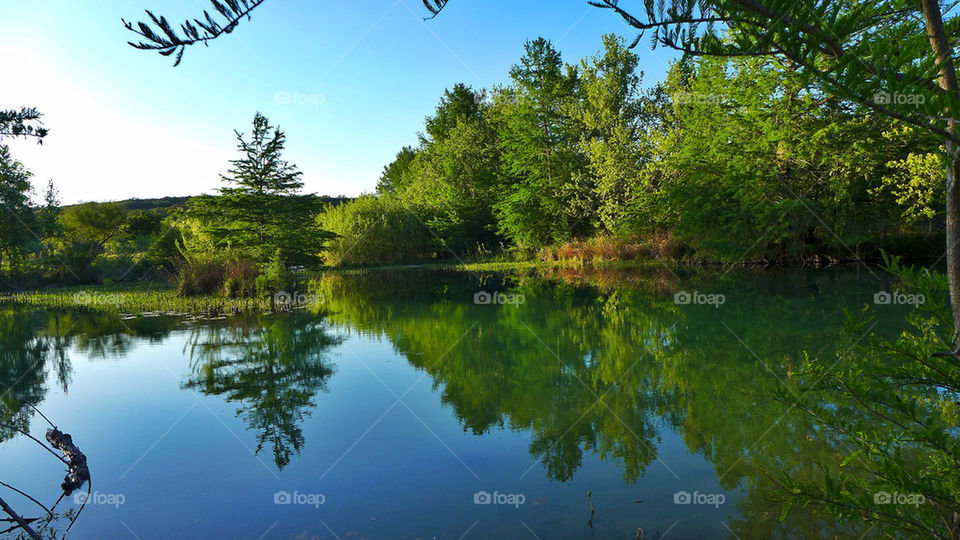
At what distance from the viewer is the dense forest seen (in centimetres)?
1753

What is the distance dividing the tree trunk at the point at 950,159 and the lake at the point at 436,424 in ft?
3.84

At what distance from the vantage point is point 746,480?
341cm

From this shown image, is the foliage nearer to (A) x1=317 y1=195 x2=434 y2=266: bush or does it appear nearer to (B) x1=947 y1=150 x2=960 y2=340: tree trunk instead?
(B) x1=947 y1=150 x2=960 y2=340: tree trunk

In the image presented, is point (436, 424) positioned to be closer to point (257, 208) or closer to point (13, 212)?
point (257, 208)

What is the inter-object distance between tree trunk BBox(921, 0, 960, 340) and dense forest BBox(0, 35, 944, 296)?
38.3 ft

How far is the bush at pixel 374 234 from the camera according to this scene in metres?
31.2

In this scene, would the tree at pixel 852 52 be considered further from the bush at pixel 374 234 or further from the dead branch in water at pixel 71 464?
the bush at pixel 374 234

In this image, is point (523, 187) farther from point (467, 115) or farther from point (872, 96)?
point (872, 96)

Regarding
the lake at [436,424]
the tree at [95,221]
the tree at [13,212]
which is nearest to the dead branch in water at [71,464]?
the lake at [436,424]

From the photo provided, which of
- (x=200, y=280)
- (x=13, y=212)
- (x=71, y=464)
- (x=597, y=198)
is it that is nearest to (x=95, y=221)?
(x=13, y=212)

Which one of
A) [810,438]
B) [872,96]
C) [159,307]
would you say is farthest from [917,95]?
[159,307]

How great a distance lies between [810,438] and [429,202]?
32006 millimetres

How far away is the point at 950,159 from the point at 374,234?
30.8 metres

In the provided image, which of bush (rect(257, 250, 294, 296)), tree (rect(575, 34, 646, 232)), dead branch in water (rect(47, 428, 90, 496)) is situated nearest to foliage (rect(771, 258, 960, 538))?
dead branch in water (rect(47, 428, 90, 496))
